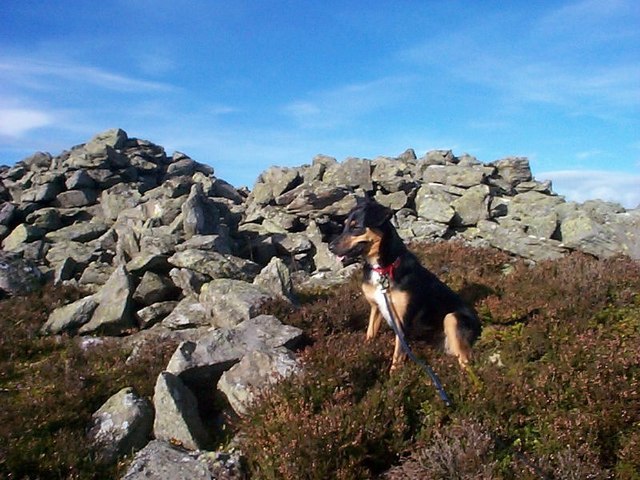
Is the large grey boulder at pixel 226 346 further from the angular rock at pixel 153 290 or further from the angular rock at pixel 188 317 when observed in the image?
the angular rock at pixel 153 290

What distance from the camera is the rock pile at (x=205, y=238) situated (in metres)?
6.86

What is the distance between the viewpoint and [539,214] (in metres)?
17.4

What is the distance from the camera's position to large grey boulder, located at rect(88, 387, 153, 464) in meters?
6.24

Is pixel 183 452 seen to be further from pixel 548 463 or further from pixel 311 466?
pixel 548 463

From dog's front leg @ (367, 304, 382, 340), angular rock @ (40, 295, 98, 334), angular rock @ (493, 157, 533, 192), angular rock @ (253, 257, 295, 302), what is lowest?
angular rock @ (40, 295, 98, 334)

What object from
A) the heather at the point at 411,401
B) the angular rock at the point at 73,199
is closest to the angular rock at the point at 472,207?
the heather at the point at 411,401

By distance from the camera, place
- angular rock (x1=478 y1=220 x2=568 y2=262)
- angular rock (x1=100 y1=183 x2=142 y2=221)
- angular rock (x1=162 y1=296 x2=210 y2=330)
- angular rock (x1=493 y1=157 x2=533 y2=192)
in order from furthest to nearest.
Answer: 1. angular rock (x1=493 y1=157 x2=533 y2=192)
2. angular rock (x1=100 y1=183 x2=142 y2=221)
3. angular rock (x1=478 y1=220 x2=568 y2=262)
4. angular rock (x1=162 y1=296 x2=210 y2=330)

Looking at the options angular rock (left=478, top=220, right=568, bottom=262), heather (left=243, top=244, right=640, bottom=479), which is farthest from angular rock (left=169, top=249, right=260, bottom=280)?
angular rock (left=478, top=220, right=568, bottom=262)

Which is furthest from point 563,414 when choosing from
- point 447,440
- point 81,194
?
point 81,194

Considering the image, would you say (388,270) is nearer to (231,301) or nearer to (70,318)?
(231,301)

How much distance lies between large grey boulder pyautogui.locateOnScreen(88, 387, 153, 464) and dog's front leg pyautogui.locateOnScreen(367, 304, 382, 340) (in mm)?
3215

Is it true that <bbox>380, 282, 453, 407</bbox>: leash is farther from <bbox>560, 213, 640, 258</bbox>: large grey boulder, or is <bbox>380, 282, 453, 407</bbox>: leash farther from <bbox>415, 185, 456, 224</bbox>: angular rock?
<bbox>415, 185, 456, 224</bbox>: angular rock

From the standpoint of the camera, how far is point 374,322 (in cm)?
816

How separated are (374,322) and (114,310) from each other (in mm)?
4959
